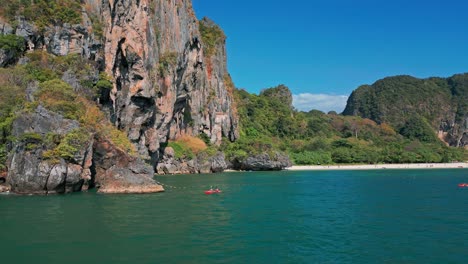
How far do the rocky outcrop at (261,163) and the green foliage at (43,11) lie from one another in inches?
2006

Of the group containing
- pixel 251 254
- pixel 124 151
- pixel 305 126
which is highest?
pixel 305 126

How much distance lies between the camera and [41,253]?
17.9 metres

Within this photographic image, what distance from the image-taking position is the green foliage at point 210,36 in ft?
343

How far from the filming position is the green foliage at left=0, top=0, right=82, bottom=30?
5038cm

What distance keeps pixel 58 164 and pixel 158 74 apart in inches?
1228

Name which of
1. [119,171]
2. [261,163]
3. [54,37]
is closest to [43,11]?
[54,37]

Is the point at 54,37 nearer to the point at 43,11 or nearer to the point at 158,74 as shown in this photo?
the point at 43,11

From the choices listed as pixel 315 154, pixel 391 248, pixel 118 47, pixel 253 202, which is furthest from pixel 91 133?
pixel 315 154

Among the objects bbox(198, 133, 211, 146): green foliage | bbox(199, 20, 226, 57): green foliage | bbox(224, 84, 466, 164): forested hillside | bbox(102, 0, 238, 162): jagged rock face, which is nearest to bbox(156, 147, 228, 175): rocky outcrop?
bbox(102, 0, 238, 162): jagged rock face

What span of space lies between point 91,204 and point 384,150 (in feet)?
325

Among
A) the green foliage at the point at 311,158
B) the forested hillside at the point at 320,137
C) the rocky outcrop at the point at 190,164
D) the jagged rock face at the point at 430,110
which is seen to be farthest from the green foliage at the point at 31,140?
the jagged rock face at the point at 430,110

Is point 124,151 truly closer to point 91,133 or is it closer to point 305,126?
point 91,133

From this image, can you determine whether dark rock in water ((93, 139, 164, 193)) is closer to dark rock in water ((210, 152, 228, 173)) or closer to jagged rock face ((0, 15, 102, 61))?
jagged rock face ((0, 15, 102, 61))

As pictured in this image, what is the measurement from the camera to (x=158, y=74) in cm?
6594
